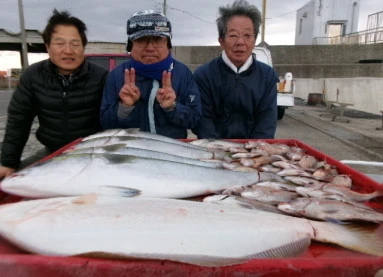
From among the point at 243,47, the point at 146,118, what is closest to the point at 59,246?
the point at 146,118

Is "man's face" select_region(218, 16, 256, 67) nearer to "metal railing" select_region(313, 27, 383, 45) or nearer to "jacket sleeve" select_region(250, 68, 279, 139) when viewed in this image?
"jacket sleeve" select_region(250, 68, 279, 139)

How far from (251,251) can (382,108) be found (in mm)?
14975

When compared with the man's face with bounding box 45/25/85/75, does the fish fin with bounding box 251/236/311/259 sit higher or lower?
lower

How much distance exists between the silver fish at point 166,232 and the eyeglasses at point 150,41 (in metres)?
1.66

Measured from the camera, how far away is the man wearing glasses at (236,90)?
11.3 ft

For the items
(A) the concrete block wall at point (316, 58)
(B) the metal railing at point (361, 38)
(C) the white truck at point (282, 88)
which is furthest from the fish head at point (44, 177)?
(B) the metal railing at point (361, 38)

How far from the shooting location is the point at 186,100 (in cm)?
300

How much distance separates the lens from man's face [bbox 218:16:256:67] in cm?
332

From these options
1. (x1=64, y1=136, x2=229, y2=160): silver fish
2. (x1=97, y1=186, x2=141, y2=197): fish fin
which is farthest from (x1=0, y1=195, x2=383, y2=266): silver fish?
(x1=64, y1=136, x2=229, y2=160): silver fish

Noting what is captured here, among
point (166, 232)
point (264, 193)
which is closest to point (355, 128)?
point (264, 193)

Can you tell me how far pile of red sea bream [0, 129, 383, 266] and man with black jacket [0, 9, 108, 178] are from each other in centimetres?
81

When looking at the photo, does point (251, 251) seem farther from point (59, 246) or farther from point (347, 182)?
point (347, 182)

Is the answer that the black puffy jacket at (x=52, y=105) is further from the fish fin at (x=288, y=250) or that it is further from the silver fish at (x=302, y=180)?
the fish fin at (x=288, y=250)

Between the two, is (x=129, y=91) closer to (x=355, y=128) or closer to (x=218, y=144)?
(x=218, y=144)
